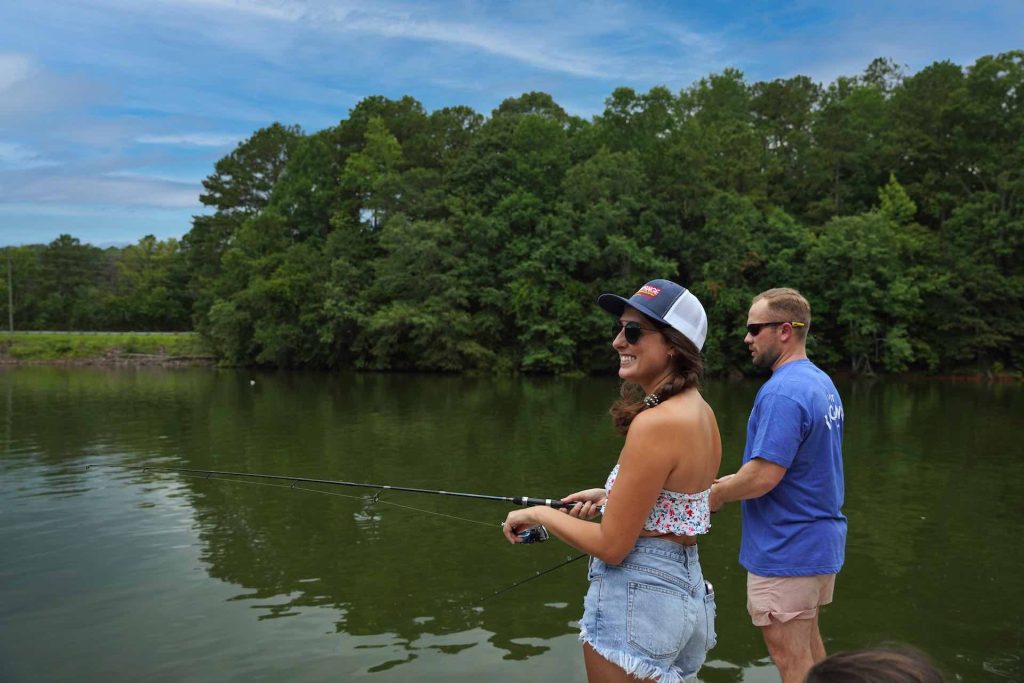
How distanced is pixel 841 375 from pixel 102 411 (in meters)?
30.9

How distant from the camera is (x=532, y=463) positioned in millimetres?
13453

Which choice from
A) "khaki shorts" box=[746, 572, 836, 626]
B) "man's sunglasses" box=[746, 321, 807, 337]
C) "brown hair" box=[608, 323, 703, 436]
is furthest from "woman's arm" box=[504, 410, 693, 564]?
"man's sunglasses" box=[746, 321, 807, 337]

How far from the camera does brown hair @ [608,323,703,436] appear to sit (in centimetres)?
239

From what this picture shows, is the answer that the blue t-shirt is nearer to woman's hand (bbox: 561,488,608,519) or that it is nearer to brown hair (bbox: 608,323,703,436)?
woman's hand (bbox: 561,488,608,519)

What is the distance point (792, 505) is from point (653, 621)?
50.1 inches

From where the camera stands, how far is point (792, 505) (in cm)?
334

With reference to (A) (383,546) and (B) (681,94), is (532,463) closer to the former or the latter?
Answer: (A) (383,546)

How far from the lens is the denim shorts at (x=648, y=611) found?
2.32 m

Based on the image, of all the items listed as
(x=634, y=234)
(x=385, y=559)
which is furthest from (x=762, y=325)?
(x=634, y=234)

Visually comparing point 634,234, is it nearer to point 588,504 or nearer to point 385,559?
point 385,559

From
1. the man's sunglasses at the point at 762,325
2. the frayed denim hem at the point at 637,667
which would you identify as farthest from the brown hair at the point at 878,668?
the man's sunglasses at the point at 762,325

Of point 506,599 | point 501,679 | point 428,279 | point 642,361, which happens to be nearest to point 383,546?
point 506,599

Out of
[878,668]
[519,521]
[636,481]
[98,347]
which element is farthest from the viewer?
[98,347]

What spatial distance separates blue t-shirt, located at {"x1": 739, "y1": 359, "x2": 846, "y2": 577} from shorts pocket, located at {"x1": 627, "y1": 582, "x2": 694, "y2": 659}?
43.5 inches
